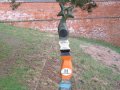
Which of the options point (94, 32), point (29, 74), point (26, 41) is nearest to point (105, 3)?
point (94, 32)

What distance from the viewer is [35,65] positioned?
11.7 meters

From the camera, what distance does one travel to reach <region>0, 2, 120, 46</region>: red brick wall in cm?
1844

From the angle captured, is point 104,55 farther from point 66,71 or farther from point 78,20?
point 66,71

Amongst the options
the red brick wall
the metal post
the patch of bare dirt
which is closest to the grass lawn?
the patch of bare dirt

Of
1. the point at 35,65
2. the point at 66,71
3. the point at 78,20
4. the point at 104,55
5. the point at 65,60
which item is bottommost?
the point at 104,55

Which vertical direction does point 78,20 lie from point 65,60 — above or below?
below

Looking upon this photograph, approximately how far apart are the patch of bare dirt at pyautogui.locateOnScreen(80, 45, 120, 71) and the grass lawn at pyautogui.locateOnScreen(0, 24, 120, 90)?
1.24 ft

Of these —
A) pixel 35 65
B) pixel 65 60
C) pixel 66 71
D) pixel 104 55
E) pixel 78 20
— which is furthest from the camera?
pixel 78 20

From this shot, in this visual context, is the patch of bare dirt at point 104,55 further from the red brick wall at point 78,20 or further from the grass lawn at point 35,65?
the red brick wall at point 78,20

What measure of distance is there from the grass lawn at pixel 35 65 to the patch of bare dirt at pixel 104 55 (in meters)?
0.38

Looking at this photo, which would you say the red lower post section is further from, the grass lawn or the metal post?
the grass lawn

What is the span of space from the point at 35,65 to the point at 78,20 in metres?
7.34

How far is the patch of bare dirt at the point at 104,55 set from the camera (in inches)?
571

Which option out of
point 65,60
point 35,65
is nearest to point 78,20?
point 35,65
